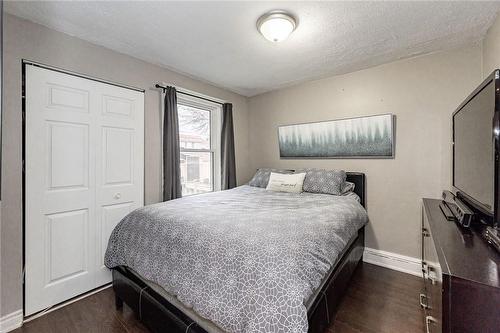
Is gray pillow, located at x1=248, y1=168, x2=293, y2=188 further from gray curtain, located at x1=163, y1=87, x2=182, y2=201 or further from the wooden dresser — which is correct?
the wooden dresser

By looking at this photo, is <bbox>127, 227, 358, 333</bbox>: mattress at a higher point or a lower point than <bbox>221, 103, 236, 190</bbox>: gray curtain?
lower

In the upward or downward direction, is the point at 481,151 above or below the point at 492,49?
below

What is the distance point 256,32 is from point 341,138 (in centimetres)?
172

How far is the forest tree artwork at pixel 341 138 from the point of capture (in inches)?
104

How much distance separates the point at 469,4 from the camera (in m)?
1.62

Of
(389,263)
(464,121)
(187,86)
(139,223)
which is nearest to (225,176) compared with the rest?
(187,86)

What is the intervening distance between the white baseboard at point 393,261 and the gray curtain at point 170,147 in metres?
2.50

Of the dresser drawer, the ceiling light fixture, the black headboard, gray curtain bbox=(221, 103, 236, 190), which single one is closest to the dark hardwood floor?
the dresser drawer

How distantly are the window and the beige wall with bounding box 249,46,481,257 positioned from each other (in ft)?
5.22

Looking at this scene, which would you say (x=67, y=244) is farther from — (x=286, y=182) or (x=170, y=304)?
(x=286, y=182)

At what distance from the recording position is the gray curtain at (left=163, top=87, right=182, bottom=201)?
2.64 m

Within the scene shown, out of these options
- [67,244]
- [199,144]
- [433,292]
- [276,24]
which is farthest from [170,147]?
[433,292]

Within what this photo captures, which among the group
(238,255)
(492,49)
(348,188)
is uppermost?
(492,49)

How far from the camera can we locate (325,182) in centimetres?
269
